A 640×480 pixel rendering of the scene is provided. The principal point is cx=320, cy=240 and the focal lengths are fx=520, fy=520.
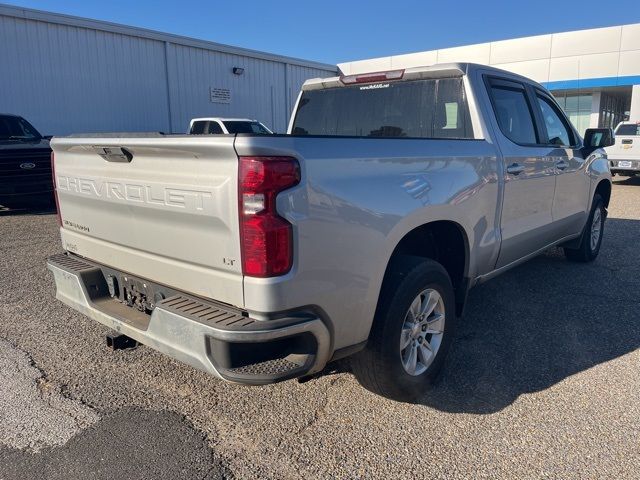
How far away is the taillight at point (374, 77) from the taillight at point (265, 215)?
7.13 ft

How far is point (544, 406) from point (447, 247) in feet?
3.87

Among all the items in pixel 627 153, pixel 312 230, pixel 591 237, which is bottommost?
pixel 591 237

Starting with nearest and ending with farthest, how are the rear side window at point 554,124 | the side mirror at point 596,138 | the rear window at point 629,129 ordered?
the rear side window at point 554,124
the side mirror at point 596,138
the rear window at point 629,129

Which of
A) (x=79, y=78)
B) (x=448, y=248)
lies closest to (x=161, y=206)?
(x=448, y=248)

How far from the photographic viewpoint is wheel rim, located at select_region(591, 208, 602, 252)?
622cm

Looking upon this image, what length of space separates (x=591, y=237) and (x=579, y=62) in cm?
2076

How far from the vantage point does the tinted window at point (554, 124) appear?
4.82 meters

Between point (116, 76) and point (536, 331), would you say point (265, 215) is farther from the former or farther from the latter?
point (116, 76)

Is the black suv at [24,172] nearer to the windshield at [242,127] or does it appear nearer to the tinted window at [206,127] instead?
the tinted window at [206,127]

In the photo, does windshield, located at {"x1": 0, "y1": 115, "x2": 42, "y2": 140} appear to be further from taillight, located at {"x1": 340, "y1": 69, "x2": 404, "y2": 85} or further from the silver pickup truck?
taillight, located at {"x1": 340, "y1": 69, "x2": 404, "y2": 85}

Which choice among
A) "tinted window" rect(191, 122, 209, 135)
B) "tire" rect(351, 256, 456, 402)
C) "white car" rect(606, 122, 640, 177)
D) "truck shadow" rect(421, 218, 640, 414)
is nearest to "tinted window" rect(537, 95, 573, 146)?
"truck shadow" rect(421, 218, 640, 414)

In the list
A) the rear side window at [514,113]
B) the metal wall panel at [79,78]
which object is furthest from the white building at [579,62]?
the rear side window at [514,113]

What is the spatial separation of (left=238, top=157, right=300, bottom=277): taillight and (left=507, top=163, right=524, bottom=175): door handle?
2233mm

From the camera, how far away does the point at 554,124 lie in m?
5.00
